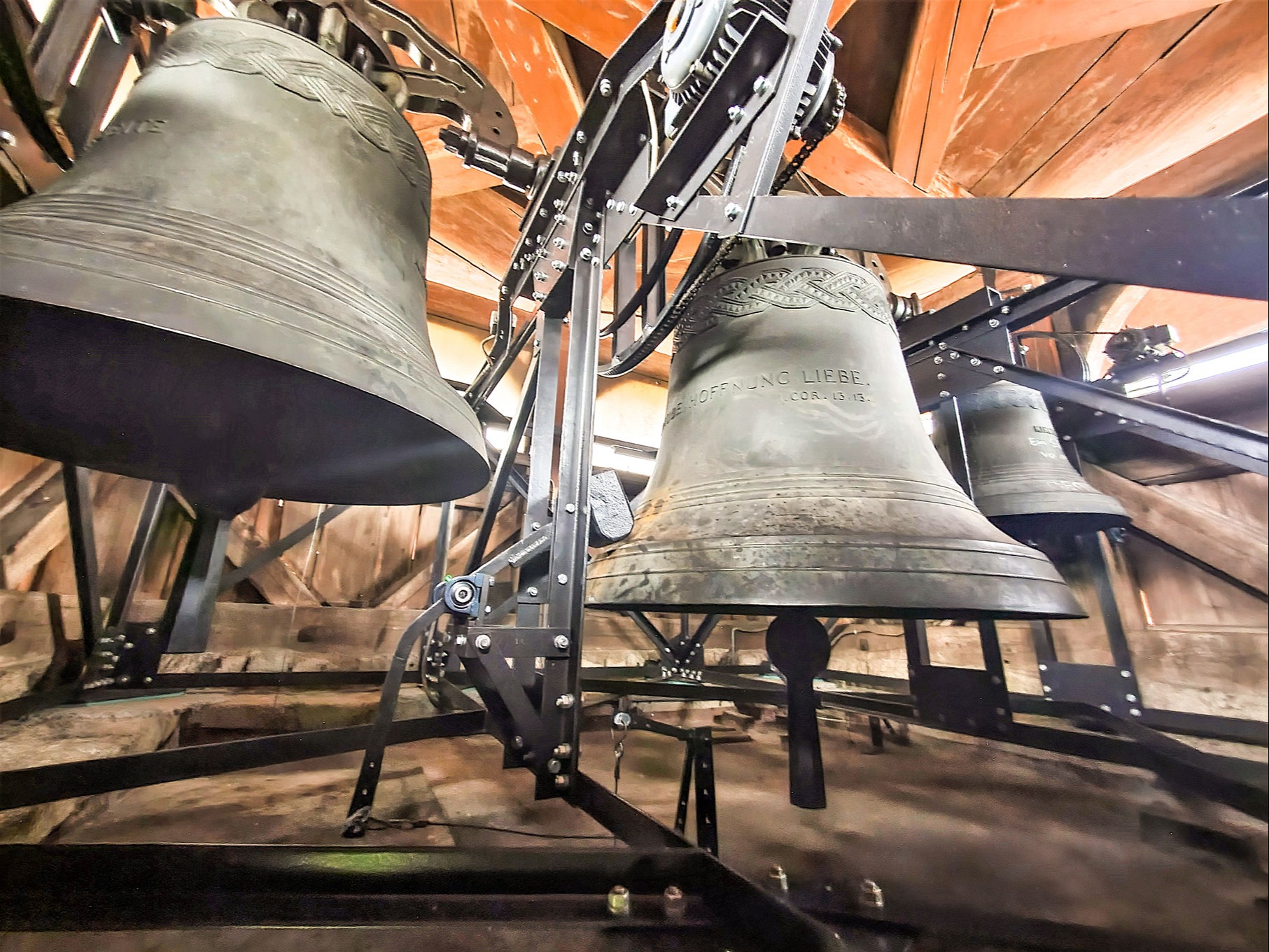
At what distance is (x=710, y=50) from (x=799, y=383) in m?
0.59

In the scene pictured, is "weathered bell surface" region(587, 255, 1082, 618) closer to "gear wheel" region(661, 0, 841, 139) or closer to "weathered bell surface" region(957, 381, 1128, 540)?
"gear wheel" region(661, 0, 841, 139)

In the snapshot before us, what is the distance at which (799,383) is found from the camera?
1093 mm

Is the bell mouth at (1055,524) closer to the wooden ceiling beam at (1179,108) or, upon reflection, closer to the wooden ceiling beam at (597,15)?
the wooden ceiling beam at (1179,108)

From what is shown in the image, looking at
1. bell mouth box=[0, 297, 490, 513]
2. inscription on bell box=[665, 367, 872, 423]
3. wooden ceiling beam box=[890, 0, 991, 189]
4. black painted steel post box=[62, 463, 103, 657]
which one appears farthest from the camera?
black painted steel post box=[62, 463, 103, 657]

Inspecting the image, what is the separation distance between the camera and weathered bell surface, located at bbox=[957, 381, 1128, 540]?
5.37 ft

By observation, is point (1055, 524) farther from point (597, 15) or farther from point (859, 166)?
point (597, 15)

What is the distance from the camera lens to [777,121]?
0.77 m

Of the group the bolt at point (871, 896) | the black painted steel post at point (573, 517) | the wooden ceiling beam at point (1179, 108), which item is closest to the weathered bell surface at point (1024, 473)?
the wooden ceiling beam at point (1179, 108)

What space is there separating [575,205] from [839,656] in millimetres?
3668

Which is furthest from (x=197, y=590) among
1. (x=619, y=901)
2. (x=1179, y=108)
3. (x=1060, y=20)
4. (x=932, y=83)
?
(x=932, y=83)

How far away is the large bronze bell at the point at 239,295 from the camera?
65 centimetres

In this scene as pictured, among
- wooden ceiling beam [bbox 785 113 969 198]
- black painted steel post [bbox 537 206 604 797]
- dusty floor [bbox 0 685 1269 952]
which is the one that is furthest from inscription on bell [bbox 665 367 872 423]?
wooden ceiling beam [bbox 785 113 969 198]

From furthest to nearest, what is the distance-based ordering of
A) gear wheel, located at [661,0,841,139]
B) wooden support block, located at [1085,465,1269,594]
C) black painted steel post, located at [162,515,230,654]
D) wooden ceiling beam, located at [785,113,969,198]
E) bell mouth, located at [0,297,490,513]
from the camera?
wooden ceiling beam, located at [785,113,969,198], black painted steel post, located at [162,515,230,654], bell mouth, located at [0,297,490,513], gear wheel, located at [661,0,841,139], wooden support block, located at [1085,465,1269,594]

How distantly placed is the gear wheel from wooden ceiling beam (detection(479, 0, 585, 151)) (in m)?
0.73
